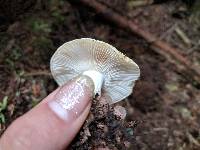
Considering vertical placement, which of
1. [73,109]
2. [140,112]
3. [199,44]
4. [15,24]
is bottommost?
[140,112]

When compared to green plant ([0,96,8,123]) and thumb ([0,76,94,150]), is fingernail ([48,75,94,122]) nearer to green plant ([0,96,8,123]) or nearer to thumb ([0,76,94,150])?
thumb ([0,76,94,150])

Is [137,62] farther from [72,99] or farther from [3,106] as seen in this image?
[72,99]

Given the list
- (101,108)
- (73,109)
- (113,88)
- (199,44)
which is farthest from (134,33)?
(73,109)

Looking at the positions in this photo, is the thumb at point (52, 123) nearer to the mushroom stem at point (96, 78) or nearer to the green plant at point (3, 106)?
the mushroom stem at point (96, 78)

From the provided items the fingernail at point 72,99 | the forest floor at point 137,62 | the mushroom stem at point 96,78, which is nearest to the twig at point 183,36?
the forest floor at point 137,62

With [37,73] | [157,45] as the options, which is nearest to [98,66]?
[37,73]

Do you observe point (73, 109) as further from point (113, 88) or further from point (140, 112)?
point (140, 112)

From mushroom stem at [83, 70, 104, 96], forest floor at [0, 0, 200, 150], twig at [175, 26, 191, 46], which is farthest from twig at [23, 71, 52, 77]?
twig at [175, 26, 191, 46]
